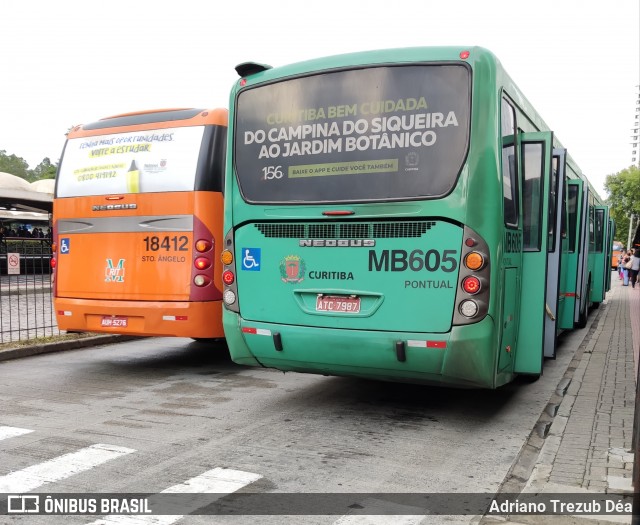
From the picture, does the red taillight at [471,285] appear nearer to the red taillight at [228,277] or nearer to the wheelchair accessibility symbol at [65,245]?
the red taillight at [228,277]

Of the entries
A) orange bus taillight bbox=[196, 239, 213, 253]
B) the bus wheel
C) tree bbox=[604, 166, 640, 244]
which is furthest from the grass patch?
tree bbox=[604, 166, 640, 244]

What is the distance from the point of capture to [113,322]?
8.25 metres

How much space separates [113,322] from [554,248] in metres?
5.10

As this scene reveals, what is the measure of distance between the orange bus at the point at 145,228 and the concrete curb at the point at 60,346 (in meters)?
1.46

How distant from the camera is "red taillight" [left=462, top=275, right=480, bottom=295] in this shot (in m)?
5.52

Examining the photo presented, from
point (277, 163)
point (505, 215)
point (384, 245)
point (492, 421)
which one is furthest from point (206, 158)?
point (492, 421)

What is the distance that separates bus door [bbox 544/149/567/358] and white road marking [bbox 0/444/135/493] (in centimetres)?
416

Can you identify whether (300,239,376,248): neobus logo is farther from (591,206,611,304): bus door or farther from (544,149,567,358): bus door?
(591,206,611,304): bus door

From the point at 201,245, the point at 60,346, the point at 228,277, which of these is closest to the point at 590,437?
the point at 228,277

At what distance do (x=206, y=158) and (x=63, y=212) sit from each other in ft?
7.24

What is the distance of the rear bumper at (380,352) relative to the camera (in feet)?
18.3

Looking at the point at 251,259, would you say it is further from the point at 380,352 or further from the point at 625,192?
the point at 625,192

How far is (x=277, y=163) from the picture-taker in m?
6.45

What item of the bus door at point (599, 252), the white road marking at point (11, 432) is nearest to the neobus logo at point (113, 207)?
the white road marking at point (11, 432)
